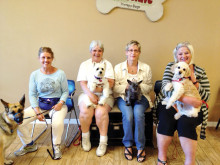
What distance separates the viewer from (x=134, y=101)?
2062mm

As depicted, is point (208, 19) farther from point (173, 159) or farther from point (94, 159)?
point (94, 159)

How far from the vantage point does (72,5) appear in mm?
2479

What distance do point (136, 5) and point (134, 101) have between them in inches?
54.7

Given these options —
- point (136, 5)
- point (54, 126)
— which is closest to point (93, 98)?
point (54, 126)

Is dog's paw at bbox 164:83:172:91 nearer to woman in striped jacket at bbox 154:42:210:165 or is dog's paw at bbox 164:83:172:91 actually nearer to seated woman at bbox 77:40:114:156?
woman in striped jacket at bbox 154:42:210:165

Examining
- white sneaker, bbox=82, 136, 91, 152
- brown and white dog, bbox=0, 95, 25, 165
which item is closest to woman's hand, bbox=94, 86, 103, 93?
white sneaker, bbox=82, 136, 91, 152

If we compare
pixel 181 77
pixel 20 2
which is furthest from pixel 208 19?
pixel 20 2

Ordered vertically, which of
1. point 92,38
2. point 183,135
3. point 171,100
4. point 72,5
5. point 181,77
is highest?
point 72,5

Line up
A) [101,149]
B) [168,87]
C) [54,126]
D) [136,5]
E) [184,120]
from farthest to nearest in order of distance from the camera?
1. [136,5]
2. [101,149]
3. [54,126]
4. [168,87]
5. [184,120]

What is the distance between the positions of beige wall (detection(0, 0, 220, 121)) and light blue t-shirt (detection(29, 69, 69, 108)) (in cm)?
62

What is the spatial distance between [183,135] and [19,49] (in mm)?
2508

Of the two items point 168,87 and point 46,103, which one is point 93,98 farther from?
point 168,87

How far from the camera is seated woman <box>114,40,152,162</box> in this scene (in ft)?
6.39

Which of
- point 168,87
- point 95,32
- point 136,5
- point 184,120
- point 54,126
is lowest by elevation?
point 54,126
